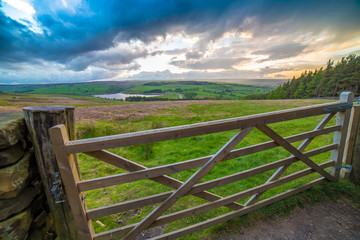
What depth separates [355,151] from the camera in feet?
13.7

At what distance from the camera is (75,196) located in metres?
2.03

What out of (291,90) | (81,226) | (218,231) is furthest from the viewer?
(291,90)

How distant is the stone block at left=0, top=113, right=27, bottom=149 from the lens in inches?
70.8

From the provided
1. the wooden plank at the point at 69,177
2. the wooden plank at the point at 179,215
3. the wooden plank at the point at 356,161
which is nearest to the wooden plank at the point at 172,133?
the wooden plank at the point at 69,177

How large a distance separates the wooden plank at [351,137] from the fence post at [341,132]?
0.30 metres

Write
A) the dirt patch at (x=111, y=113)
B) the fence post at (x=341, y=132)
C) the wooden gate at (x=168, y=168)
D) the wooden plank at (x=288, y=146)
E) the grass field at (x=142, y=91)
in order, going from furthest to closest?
the grass field at (x=142, y=91) < the dirt patch at (x=111, y=113) < the fence post at (x=341, y=132) < the wooden plank at (x=288, y=146) < the wooden gate at (x=168, y=168)

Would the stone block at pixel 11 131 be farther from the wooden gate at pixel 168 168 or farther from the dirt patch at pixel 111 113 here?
the dirt patch at pixel 111 113

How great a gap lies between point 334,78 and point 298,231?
81.5 metres

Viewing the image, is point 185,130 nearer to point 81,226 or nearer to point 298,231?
point 81,226

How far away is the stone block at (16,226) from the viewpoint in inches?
73.4

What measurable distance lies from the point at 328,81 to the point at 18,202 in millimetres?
90067

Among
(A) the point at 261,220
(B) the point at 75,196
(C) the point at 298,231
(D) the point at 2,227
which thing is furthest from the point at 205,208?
(D) the point at 2,227

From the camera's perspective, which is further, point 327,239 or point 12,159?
point 327,239

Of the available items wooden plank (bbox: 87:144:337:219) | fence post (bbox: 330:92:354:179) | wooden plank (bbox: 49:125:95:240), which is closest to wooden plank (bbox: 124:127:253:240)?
wooden plank (bbox: 87:144:337:219)
